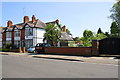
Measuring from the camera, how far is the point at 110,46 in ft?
58.7

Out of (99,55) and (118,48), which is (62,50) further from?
(118,48)

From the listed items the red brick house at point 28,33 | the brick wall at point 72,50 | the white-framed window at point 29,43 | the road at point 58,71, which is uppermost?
the red brick house at point 28,33

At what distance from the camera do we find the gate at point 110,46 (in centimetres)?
1759

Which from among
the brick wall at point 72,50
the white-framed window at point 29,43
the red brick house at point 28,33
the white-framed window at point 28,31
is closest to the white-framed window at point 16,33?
the red brick house at point 28,33

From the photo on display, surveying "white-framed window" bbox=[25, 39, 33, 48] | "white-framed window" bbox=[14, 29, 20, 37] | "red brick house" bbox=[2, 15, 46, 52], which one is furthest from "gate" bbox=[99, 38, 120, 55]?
"white-framed window" bbox=[14, 29, 20, 37]

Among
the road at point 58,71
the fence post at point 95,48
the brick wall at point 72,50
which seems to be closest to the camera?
the road at point 58,71

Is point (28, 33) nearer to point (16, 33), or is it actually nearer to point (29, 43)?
point (29, 43)

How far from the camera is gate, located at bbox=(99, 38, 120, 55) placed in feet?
57.7

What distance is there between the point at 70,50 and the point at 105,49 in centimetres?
558

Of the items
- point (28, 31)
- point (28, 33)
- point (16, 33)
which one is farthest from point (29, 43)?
point (16, 33)

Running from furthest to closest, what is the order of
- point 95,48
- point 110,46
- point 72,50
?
point 72,50, point 95,48, point 110,46

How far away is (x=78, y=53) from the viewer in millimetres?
20562

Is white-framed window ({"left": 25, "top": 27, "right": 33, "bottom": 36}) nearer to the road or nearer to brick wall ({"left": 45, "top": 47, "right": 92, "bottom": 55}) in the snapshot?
brick wall ({"left": 45, "top": 47, "right": 92, "bottom": 55})

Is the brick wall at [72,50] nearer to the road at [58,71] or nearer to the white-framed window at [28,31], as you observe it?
the road at [58,71]
